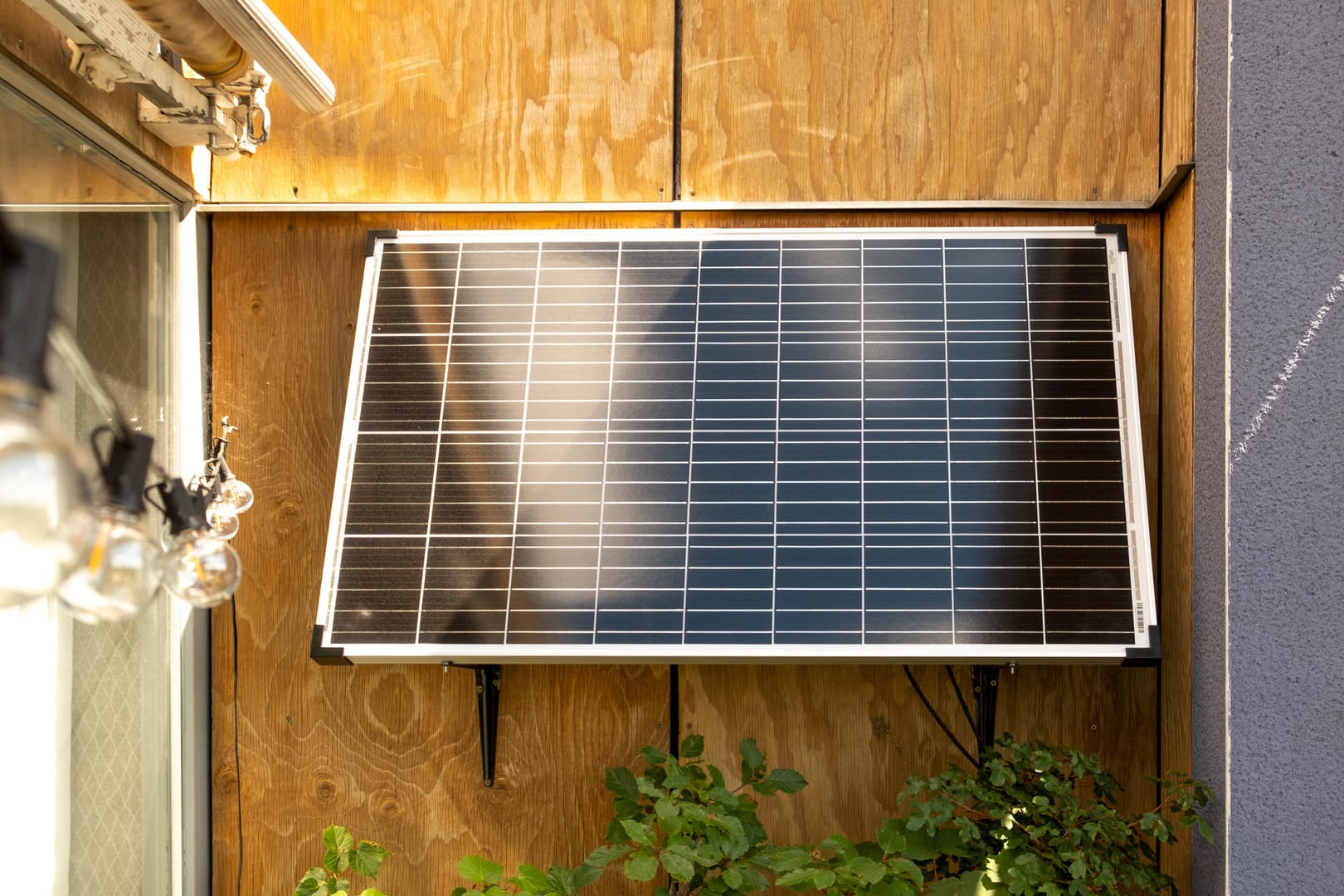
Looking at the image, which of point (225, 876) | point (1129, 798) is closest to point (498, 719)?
point (225, 876)

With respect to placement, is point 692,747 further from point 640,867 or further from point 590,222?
point 590,222

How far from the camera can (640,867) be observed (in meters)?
2.52

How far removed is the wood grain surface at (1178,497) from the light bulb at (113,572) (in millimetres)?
2462

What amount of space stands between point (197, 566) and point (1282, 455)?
2.31 meters

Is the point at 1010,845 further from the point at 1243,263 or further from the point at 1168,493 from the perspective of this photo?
the point at 1243,263

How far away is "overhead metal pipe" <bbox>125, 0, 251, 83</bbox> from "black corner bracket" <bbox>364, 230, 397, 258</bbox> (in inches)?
21.4

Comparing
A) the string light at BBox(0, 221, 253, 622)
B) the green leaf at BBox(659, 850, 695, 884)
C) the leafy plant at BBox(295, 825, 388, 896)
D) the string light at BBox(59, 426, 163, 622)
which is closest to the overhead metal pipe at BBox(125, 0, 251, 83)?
the string light at BBox(0, 221, 253, 622)

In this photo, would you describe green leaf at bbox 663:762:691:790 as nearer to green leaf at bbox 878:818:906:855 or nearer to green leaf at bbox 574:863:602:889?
green leaf at bbox 574:863:602:889

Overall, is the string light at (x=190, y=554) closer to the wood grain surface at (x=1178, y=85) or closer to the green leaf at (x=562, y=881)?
the green leaf at (x=562, y=881)

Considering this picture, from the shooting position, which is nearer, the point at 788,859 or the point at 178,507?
the point at 178,507

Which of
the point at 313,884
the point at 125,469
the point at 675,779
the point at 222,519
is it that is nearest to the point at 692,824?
the point at 675,779

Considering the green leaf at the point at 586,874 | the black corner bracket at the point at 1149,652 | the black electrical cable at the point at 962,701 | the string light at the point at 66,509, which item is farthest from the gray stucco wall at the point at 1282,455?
the string light at the point at 66,509

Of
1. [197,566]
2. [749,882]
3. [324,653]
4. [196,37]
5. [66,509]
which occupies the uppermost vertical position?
[196,37]

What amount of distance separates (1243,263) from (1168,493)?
0.73 meters
